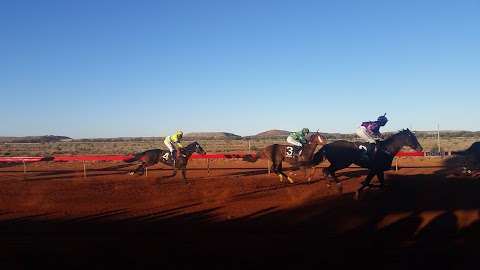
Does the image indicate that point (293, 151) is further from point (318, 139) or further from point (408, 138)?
point (408, 138)

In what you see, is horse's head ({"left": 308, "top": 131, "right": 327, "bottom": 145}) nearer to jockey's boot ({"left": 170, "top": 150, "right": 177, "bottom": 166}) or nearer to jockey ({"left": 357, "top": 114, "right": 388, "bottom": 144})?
jockey ({"left": 357, "top": 114, "right": 388, "bottom": 144})

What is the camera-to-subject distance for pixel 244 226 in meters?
10.4

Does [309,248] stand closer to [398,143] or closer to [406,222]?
[406,222]

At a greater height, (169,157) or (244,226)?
(169,157)

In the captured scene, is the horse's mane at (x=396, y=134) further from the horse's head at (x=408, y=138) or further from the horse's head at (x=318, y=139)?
the horse's head at (x=318, y=139)

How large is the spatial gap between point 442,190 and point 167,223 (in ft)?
29.5

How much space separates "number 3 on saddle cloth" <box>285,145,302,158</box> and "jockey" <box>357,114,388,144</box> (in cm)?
341

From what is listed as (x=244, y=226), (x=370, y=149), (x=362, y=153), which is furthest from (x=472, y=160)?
(x=244, y=226)

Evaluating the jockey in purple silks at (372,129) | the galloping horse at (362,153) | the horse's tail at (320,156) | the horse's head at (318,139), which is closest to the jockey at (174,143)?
the horse's head at (318,139)

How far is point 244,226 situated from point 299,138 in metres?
9.47

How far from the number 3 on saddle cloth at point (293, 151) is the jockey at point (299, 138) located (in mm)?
311

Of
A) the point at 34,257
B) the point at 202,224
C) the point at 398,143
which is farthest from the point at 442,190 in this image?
the point at 34,257

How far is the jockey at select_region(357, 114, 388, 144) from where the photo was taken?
615 inches

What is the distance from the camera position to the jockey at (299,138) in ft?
63.3
